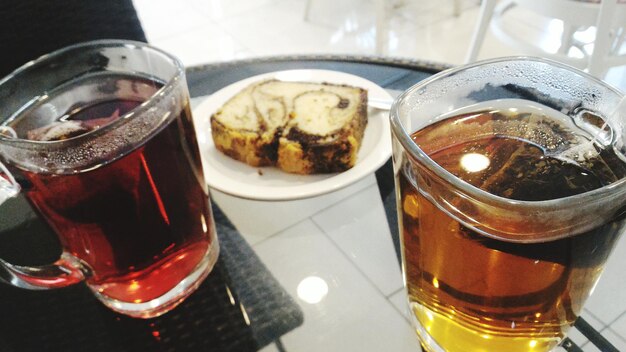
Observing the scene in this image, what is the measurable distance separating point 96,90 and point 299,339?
28 cm

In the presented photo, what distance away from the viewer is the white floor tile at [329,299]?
17.6 inches

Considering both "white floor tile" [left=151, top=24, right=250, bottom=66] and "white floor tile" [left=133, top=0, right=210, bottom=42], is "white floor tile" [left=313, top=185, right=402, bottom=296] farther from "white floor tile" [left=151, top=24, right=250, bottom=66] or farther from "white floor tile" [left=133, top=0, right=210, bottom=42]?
"white floor tile" [left=133, top=0, right=210, bottom=42]

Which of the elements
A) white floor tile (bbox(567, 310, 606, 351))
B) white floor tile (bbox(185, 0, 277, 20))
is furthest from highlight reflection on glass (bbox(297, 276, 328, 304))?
white floor tile (bbox(185, 0, 277, 20))

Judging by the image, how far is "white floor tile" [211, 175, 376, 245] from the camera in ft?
1.84

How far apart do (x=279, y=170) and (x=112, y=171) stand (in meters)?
0.30

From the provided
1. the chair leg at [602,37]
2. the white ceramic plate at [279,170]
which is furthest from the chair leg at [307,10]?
the white ceramic plate at [279,170]

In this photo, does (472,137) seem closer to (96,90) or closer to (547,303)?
(547,303)

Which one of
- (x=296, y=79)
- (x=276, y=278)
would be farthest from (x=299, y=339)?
(x=296, y=79)

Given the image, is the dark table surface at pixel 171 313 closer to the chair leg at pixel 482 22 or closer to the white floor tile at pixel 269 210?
the white floor tile at pixel 269 210

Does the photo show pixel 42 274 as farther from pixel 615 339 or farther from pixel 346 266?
pixel 615 339

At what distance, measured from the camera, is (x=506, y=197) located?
0.32m

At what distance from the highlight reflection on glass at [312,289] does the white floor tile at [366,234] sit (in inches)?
1.6

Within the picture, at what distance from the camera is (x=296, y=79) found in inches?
30.7

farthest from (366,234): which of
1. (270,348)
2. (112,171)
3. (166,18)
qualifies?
(166,18)
